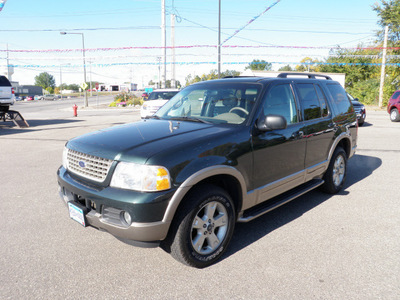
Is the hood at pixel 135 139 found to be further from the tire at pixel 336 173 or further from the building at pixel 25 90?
the building at pixel 25 90

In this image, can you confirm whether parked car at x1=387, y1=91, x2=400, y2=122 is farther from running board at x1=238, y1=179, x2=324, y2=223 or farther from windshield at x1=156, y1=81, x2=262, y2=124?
windshield at x1=156, y1=81, x2=262, y2=124

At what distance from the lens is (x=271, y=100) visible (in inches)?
146

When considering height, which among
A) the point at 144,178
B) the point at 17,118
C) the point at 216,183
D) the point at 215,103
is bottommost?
the point at 17,118

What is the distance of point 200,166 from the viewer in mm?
2791

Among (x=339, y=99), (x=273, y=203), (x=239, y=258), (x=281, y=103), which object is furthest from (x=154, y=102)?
(x=239, y=258)

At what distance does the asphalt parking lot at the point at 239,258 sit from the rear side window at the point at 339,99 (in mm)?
1372

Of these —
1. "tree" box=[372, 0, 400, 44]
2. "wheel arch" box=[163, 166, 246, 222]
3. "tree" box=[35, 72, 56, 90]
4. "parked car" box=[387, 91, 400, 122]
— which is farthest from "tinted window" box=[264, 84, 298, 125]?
"tree" box=[35, 72, 56, 90]

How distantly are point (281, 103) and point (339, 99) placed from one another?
1.82m

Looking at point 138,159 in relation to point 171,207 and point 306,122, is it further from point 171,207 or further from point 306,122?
point 306,122

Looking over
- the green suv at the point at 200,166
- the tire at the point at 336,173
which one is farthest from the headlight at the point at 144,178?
the tire at the point at 336,173

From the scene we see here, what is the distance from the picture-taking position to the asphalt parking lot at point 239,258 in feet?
8.74

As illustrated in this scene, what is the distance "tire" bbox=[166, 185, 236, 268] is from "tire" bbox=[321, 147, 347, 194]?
93.4 inches

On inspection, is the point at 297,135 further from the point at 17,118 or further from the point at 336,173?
the point at 17,118

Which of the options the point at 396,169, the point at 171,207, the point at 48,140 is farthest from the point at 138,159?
the point at 48,140
